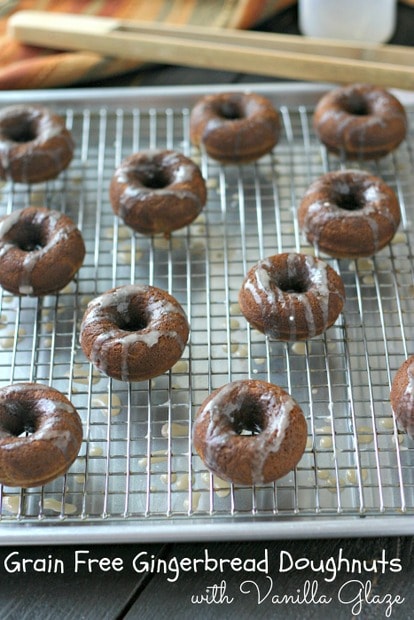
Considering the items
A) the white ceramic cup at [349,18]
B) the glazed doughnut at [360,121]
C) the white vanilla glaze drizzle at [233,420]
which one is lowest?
the white vanilla glaze drizzle at [233,420]

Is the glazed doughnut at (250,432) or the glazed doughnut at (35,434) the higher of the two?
the glazed doughnut at (250,432)

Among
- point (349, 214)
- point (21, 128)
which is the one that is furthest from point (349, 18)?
point (21, 128)

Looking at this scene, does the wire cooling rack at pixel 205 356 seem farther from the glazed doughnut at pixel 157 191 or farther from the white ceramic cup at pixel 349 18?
the white ceramic cup at pixel 349 18

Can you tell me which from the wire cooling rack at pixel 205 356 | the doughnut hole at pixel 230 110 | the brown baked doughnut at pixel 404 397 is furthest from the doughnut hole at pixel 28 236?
the brown baked doughnut at pixel 404 397

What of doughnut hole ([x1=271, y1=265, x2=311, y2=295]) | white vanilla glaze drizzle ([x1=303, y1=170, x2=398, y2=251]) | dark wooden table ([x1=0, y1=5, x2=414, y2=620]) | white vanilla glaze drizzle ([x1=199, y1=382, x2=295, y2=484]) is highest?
white vanilla glaze drizzle ([x1=303, y1=170, x2=398, y2=251])

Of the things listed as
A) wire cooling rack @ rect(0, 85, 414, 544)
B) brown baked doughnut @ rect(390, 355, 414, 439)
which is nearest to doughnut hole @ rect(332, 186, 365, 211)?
wire cooling rack @ rect(0, 85, 414, 544)

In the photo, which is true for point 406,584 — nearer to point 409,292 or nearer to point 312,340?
point 312,340

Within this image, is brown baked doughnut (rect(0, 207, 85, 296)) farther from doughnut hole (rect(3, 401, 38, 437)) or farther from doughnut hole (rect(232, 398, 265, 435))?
doughnut hole (rect(232, 398, 265, 435))
